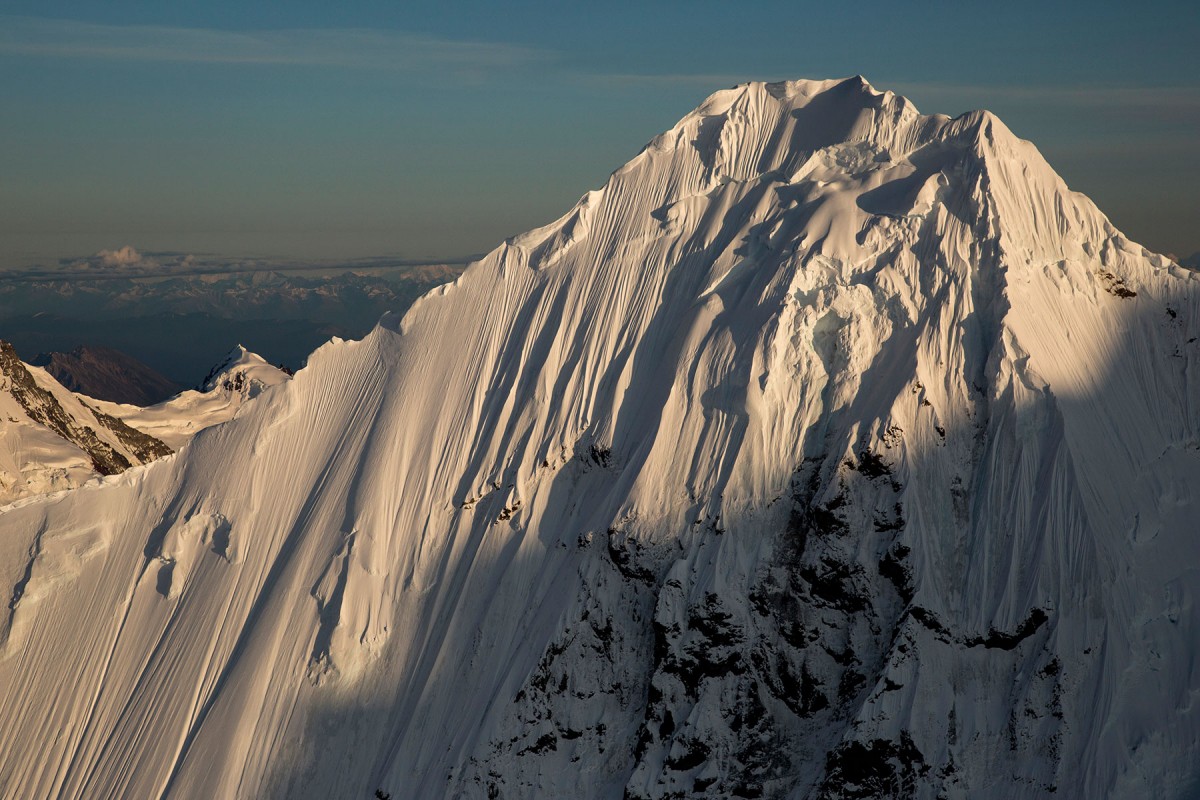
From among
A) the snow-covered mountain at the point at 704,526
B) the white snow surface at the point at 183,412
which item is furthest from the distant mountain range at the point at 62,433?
the snow-covered mountain at the point at 704,526

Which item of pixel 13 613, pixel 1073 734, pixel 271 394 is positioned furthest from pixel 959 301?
pixel 13 613

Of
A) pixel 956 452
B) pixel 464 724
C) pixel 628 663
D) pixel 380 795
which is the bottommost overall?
pixel 380 795

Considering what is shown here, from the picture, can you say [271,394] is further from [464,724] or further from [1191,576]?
[1191,576]

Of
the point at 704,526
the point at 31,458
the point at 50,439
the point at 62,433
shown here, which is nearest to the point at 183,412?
the point at 62,433

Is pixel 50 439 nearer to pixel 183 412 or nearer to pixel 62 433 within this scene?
pixel 62 433

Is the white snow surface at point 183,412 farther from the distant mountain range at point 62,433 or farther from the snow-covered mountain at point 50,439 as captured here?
the snow-covered mountain at point 50,439

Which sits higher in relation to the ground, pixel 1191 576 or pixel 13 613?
pixel 1191 576

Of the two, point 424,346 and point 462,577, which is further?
point 424,346

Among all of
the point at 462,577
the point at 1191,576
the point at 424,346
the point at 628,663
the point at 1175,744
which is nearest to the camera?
the point at 1175,744
